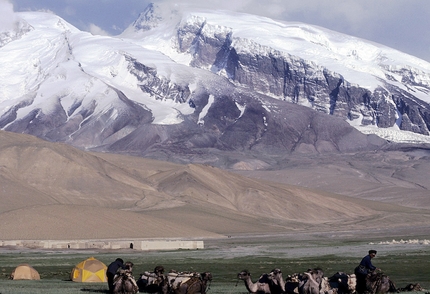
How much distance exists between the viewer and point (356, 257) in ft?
180

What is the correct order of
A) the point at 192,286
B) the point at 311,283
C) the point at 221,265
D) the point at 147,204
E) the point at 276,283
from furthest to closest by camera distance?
the point at 147,204 < the point at 221,265 < the point at 276,283 < the point at 192,286 < the point at 311,283

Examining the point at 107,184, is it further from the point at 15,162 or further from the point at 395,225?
the point at 395,225

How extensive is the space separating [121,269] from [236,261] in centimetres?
2716

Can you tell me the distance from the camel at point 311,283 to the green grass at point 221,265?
11.5 feet

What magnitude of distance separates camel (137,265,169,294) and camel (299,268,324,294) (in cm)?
420

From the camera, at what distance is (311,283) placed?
26016 mm

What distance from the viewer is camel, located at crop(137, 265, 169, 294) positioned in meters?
27.5

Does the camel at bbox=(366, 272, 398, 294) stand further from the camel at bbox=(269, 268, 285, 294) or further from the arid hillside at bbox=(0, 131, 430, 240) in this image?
the arid hillside at bbox=(0, 131, 430, 240)

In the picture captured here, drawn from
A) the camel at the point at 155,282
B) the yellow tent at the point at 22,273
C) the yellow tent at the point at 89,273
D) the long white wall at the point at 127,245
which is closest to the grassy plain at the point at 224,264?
the yellow tent at the point at 89,273

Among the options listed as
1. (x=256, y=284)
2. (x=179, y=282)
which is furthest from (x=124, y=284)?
(x=256, y=284)

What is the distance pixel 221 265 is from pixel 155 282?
22284 millimetres

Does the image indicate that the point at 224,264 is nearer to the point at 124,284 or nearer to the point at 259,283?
the point at 259,283

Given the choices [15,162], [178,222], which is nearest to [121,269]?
[178,222]

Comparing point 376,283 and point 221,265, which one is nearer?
point 376,283
